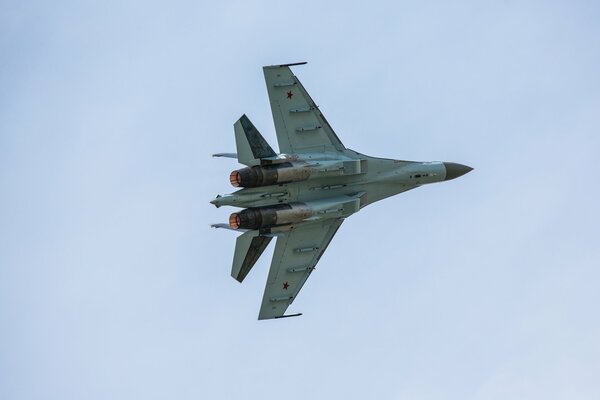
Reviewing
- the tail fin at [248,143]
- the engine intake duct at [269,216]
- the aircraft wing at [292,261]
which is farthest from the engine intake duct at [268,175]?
the aircraft wing at [292,261]

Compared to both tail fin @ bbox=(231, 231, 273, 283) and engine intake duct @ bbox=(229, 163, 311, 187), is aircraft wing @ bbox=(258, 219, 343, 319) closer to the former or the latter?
tail fin @ bbox=(231, 231, 273, 283)

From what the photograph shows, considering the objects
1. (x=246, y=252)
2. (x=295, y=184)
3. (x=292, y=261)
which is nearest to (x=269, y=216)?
(x=295, y=184)

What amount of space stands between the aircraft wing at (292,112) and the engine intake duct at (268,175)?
1046 millimetres

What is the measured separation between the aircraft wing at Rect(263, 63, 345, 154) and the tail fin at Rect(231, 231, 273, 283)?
320 centimetres

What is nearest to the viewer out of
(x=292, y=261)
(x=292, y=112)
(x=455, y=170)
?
(x=292, y=112)

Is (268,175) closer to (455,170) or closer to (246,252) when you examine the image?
(246,252)

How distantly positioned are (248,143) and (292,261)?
18.5 ft

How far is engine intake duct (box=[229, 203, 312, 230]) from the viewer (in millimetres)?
50938

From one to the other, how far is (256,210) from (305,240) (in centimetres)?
341

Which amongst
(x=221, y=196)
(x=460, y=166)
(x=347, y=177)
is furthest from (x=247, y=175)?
(x=460, y=166)

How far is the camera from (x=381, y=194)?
5416 cm

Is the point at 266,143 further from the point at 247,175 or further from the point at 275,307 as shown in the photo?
the point at 275,307

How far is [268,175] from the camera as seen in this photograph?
50688 millimetres

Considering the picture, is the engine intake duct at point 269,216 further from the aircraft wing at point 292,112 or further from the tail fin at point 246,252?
the aircraft wing at point 292,112
